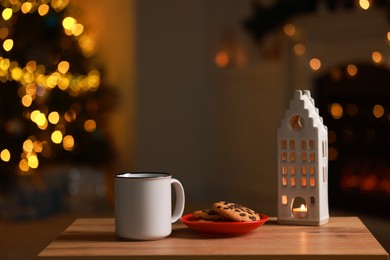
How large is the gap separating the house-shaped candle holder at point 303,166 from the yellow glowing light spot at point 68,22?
3.38 m

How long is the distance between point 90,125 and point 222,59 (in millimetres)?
1242

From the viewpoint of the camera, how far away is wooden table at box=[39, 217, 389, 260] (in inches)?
47.4

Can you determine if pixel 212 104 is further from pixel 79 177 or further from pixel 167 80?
pixel 79 177

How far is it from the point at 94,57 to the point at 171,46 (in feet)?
2.12

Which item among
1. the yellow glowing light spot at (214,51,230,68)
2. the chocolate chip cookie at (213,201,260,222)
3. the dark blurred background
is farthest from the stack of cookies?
the yellow glowing light spot at (214,51,230,68)

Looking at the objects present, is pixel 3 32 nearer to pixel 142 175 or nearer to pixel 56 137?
pixel 56 137

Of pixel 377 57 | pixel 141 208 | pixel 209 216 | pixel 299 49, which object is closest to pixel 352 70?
pixel 377 57

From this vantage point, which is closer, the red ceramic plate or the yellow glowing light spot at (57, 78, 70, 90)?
the red ceramic plate

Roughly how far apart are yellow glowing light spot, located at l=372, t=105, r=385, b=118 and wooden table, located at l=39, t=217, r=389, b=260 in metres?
2.93

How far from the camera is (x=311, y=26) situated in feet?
15.2

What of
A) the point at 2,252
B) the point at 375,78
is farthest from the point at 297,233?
the point at 375,78

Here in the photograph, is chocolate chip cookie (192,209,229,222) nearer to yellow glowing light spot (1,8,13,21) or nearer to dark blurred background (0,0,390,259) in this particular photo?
dark blurred background (0,0,390,259)

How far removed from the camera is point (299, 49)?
4.75m

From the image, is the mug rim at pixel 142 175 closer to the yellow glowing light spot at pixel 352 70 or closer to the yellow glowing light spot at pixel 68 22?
the yellow glowing light spot at pixel 352 70
